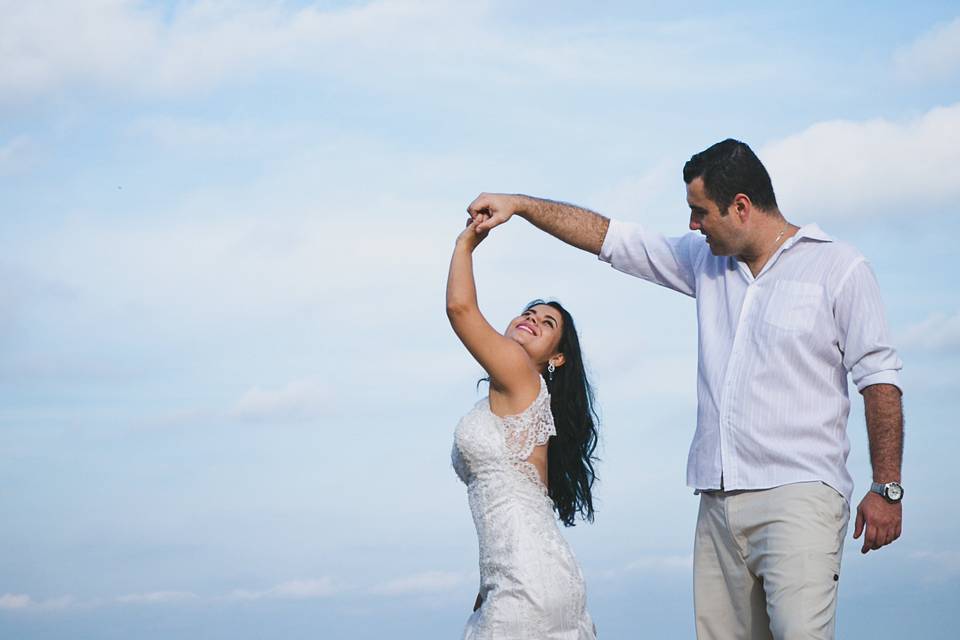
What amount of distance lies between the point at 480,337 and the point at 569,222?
684mm

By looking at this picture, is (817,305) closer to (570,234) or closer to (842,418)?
(842,418)

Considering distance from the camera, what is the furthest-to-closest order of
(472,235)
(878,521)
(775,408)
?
(472,235) < (775,408) < (878,521)

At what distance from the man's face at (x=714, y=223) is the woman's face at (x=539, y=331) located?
681 mm

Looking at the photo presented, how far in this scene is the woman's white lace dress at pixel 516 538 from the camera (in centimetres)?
377

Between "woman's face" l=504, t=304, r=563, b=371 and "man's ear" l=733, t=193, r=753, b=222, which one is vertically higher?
"man's ear" l=733, t=193, r=753, b=222

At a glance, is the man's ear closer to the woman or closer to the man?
the man

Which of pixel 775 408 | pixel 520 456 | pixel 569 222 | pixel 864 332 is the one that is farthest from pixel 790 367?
pixel 569 222

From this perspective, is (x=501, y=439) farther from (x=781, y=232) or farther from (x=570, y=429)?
(x=781, y=232)

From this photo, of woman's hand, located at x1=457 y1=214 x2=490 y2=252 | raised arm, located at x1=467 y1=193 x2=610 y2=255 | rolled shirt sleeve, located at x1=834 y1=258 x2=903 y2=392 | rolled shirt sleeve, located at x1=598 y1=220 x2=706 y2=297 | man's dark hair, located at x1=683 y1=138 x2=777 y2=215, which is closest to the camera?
rolled shirt sleeve, located at x1=834 y1=258 x2=903 y2=392

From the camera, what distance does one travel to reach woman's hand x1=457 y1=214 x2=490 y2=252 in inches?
153

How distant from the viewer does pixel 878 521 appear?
343 cm

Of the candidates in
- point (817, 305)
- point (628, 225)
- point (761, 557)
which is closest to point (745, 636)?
point (761, 557)

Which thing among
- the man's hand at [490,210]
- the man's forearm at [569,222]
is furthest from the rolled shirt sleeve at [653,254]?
the man's hand at [490,210]

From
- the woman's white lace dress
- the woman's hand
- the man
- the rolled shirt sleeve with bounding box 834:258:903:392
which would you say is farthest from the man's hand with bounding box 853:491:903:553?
the woman's hand
